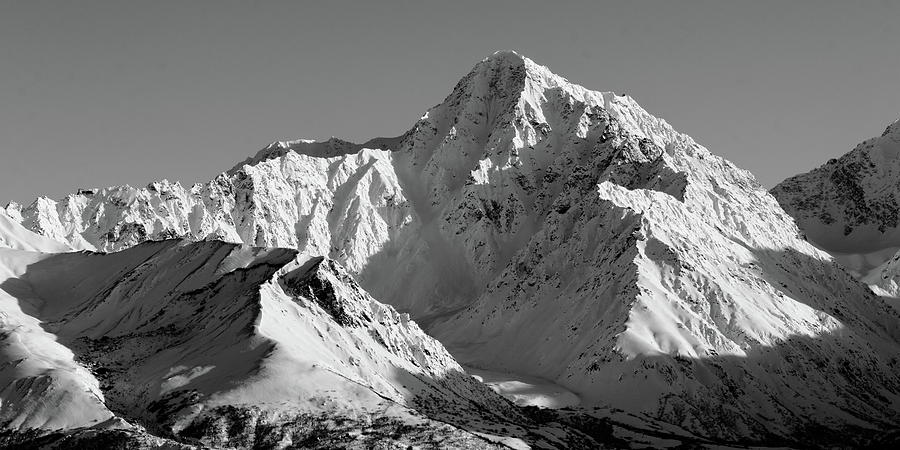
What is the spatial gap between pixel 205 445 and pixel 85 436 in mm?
19732

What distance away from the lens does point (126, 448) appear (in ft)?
627

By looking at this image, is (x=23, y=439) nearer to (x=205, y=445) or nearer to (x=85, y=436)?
(x=85, y=436)

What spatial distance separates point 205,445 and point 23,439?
30.9 metres

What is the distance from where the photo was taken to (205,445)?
200 metres

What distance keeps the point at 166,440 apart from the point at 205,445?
6.74 metres

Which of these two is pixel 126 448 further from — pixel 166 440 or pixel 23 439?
pixel 23 439

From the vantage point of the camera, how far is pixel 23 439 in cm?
19975

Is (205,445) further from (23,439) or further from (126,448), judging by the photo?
(23,439)

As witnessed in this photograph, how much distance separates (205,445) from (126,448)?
13873 millimetres

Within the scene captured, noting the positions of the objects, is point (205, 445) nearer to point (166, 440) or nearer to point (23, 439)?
point (166, 440)

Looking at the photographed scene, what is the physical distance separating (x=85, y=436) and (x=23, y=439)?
470 inches

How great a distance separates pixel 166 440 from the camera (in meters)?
196

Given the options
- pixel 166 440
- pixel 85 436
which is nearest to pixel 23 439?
pixel 85 436

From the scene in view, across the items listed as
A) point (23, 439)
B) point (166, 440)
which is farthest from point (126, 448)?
point (23, 439)
